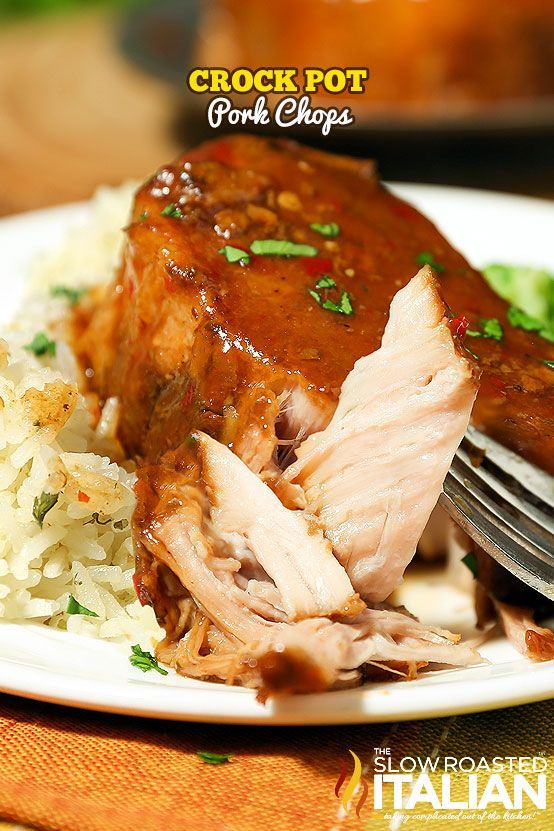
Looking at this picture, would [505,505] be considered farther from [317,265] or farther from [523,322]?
[317,265]

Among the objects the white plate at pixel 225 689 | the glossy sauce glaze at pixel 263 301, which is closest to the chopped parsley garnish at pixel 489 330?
the glossy sauce glaze at pixel 263 301

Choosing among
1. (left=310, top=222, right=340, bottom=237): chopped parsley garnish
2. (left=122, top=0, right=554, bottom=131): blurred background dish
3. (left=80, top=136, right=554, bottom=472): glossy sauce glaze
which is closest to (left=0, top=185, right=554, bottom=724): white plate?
(left=80, top=136, right=554, bottom=472): glossy sauce glaze

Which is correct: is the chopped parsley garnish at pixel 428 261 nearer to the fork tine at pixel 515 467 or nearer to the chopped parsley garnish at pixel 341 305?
the chopped parsley garnish at pixel 341 305

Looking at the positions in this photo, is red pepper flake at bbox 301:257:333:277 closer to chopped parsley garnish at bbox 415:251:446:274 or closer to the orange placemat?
chopped parsley garnish at bbox 415:251:446:274

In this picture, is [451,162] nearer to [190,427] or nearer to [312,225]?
[312,225]

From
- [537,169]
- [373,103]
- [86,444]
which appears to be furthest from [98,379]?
[537,169]

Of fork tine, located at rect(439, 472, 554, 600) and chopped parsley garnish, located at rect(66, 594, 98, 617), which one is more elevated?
fork tine, located at rect(439, 472, 554, 600)
